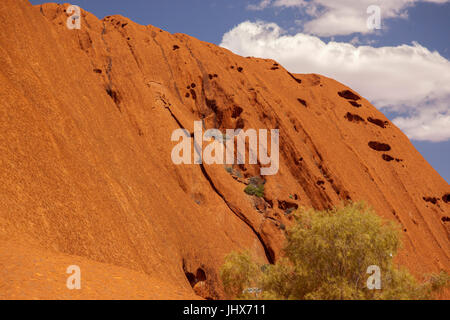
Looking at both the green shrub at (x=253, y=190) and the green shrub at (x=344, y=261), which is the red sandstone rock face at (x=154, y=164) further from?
the green shrub at (x=344, y=261)

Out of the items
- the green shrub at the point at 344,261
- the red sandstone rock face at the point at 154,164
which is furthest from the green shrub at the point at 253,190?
the green shrub at the point at 344,261

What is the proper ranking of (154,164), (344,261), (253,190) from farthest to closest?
(253,190) → (154,164) → (344,261)

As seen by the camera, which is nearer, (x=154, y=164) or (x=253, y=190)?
(x=154, y=164)

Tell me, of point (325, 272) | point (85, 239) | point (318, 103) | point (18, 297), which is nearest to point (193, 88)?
point (318, 103)

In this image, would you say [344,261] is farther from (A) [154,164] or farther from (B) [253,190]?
(B) [253,190]

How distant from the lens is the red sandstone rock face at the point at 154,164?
13109mm

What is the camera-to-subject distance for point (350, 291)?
1109cm

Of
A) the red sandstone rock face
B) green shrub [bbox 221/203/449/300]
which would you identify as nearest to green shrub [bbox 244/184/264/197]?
the red sandstone rock face

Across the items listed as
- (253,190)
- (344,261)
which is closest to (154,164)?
(253,190)

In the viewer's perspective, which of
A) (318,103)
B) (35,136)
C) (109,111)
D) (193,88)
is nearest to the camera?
(35,136)

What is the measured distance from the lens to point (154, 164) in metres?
25.3
